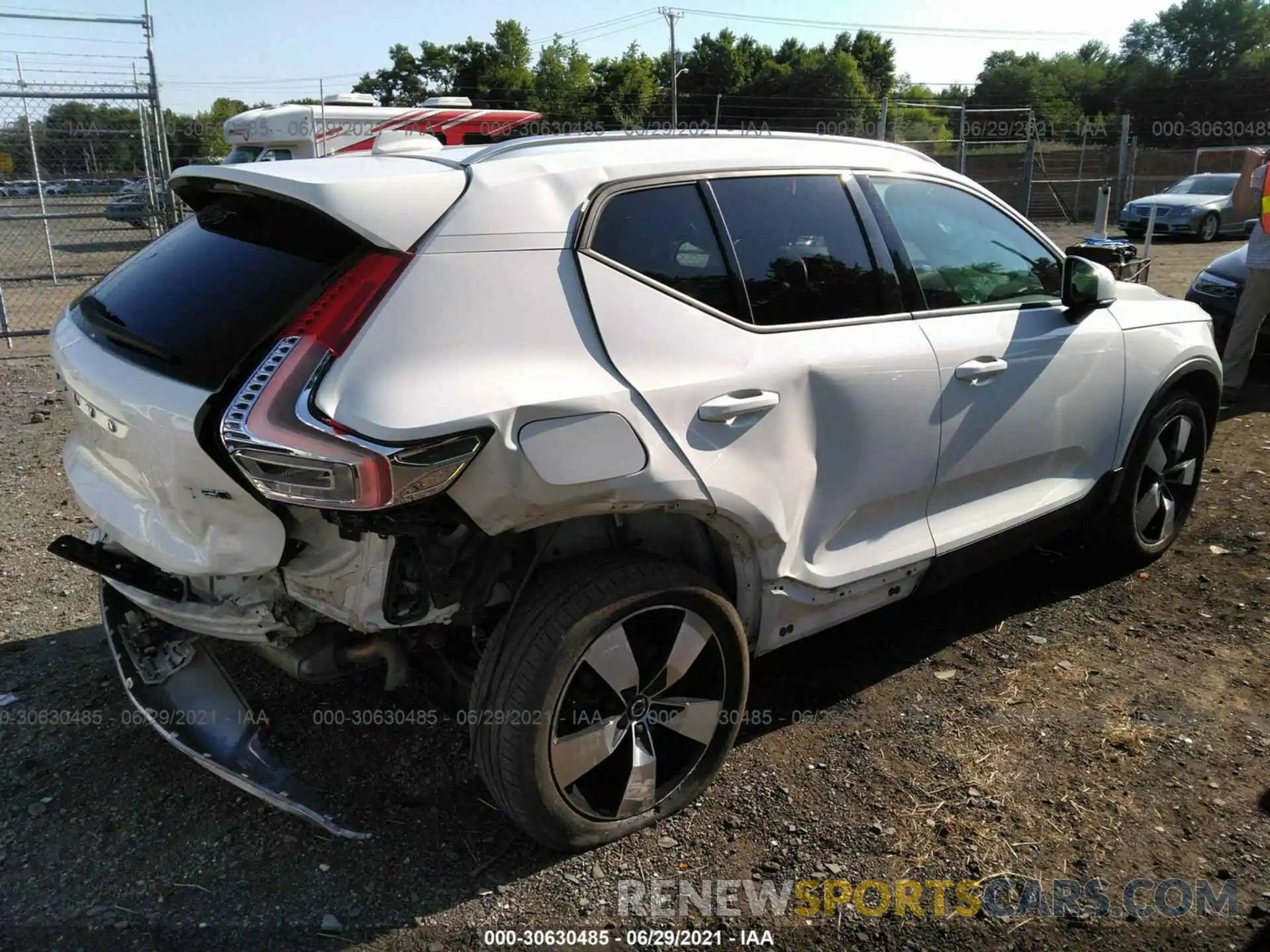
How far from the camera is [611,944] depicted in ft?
7.95

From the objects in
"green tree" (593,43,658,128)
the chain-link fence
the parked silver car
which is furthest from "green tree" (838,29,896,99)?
the chain-link fence

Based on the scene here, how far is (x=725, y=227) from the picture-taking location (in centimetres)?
282

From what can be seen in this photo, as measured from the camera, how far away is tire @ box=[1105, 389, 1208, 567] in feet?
13.7

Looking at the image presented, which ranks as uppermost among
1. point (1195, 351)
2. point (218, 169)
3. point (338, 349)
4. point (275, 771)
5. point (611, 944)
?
point (218, 169)

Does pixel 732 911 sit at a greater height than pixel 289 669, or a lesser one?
lesser

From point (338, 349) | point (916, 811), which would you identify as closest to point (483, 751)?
point (338, 349)

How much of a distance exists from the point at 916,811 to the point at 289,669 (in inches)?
73.4

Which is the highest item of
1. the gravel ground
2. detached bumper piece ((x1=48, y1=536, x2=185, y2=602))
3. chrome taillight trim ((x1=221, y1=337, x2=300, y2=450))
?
chrome taillight trim ((x1=221, y1=337, x2=300, y2=450))

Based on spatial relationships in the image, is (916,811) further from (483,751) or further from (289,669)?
(289,669)

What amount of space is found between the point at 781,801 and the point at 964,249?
6.77 ft

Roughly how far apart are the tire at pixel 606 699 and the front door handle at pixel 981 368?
1205 millimetres

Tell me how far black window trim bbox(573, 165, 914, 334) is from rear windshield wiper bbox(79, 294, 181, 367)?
1.07 m

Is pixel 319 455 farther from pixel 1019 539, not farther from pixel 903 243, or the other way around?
pixel 1019 539

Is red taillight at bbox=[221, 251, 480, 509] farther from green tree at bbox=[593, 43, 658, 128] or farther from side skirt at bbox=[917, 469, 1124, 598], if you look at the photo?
green tree at bbox=[593, 43, 658, 128]
